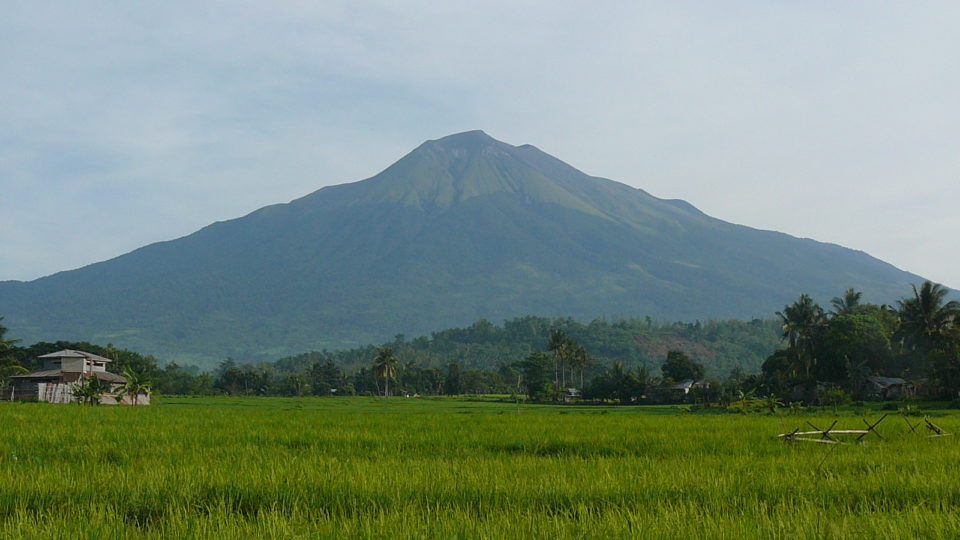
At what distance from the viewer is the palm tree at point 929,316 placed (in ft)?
188

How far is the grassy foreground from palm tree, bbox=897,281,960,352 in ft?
164

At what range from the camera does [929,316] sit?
58125 mm

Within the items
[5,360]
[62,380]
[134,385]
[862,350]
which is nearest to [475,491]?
[134,385]

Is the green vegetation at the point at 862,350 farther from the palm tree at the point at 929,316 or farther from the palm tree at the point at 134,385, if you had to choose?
the palm tree at the point at 134,385

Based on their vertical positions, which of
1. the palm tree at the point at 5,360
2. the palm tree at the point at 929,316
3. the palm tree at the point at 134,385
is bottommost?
the palm tree at the point at 134,385

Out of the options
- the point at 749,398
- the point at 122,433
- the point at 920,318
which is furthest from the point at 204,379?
the point at 122,433

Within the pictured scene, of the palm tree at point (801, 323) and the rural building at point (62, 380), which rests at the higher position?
the palm tree at point (801, 323)

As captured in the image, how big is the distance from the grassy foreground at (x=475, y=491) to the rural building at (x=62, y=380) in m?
42.9

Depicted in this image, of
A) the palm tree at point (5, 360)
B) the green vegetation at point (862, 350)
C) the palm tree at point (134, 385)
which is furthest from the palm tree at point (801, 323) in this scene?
the palm tree at point (5, 360)

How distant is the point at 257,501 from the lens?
27.6ft

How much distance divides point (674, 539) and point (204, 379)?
127136 mm

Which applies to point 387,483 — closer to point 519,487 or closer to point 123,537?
point 519,487

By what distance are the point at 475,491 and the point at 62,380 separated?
60793 mm

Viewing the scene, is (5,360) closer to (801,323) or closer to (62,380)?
(62,380)
